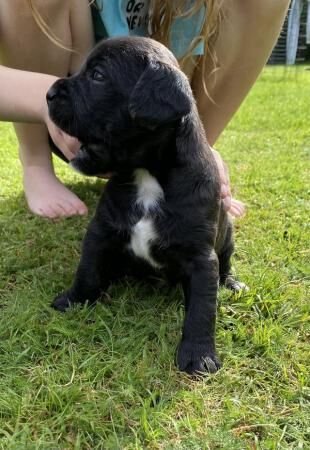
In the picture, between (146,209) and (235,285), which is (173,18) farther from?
(235,285)

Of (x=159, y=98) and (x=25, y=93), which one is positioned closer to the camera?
(x=159, y=98)

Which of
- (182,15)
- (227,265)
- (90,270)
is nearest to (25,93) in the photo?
(90,270)

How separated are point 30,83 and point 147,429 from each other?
1.35 meters

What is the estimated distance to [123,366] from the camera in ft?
5.12

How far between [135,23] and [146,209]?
129 cm

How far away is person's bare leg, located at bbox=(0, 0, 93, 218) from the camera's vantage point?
93.7 inches

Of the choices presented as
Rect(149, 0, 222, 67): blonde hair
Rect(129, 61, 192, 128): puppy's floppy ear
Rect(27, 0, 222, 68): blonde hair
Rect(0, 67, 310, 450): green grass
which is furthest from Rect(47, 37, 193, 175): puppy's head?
Rect(149, 0, 222, 67): blonde hair

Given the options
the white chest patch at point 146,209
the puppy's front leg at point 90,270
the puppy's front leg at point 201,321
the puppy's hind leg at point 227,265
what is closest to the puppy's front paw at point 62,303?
the puppy's front leg at point 90,270

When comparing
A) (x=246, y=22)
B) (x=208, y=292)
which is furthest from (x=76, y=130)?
(x=246, y=22)

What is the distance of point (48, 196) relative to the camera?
280cm

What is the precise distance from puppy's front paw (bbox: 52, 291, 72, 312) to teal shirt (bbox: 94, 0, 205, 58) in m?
1.27

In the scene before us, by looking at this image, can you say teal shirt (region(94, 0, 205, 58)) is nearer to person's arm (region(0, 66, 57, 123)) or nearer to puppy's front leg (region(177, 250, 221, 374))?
person's arm (region(0, 66, 57, 123))

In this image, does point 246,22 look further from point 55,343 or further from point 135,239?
point 55,343

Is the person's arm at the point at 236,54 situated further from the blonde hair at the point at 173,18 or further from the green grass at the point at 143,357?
the green grass at the point at 143,357
